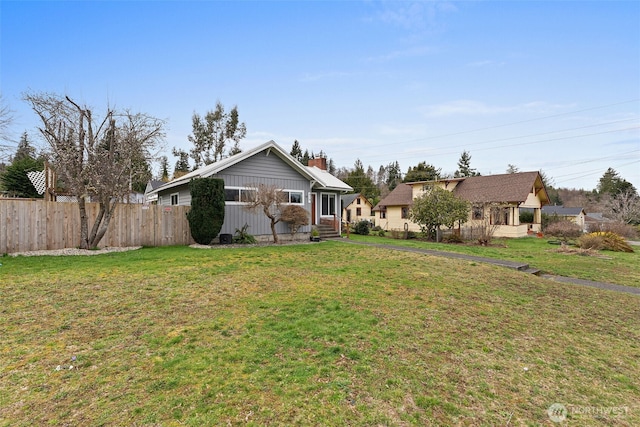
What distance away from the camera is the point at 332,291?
5.80m

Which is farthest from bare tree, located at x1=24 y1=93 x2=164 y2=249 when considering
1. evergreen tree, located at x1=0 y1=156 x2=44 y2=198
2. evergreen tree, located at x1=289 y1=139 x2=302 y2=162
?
evergreen tree, located at x1=289 y1=139 x2=302 y2=162

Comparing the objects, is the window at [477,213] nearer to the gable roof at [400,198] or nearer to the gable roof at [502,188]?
the gable roof at [502,188]

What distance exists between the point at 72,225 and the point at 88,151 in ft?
9.00

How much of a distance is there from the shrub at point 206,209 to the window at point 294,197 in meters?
3.82

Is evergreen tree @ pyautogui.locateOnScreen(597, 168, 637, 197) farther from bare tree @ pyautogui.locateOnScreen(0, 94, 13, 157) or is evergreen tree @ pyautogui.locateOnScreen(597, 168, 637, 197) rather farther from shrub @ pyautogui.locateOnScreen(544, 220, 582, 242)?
bare tree @ pyautogui.locateOnScreen(0, 94, 13, 157)

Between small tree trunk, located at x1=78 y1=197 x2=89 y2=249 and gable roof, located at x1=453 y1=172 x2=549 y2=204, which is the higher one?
gable roof, located at x1=453 y1=172 x2=549 y2=204

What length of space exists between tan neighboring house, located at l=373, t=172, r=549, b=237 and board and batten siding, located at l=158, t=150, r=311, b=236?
27.0 feet

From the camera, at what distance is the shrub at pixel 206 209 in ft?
39.1

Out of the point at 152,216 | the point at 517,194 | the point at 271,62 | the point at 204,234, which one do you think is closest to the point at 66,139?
the point at 152,216

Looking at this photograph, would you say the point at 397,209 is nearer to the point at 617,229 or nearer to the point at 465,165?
the point at 617,229

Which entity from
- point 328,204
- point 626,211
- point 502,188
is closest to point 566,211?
point 626,211

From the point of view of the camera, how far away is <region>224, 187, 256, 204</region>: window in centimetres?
1317

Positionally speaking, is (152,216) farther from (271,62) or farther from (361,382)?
(361,382)

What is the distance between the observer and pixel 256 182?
14.2m
